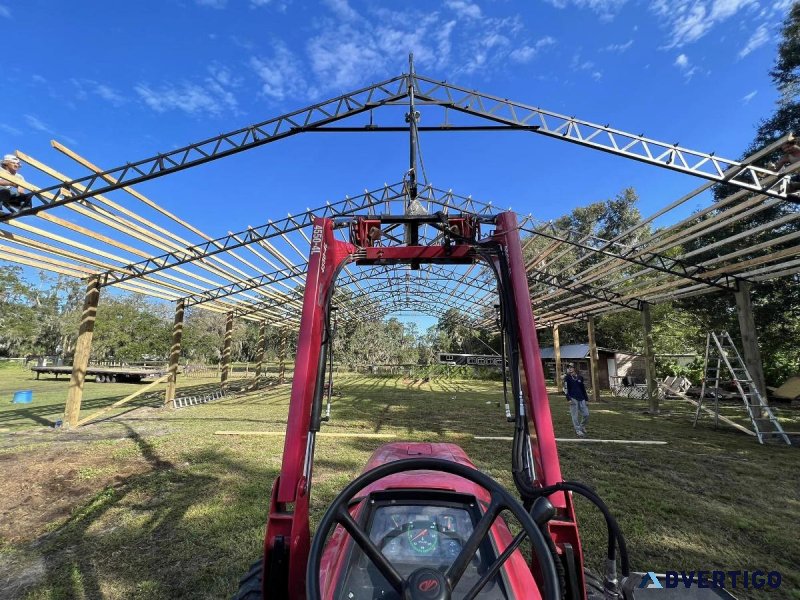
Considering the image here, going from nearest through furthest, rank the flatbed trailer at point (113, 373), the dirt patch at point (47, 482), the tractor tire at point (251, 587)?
1. the tractor tire at point (251, 587)
2. the dirt patch at point (47, 482)
3. the flatbed trailer at point (113, 373)

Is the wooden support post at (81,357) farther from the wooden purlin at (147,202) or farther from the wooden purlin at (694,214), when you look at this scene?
the wooden purlin at (694,214)

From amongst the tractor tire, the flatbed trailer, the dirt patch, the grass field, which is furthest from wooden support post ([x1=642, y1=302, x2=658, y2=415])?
the flatbed trailer

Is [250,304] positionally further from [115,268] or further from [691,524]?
[691,524]

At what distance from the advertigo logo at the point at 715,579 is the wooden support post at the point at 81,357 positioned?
12897mm

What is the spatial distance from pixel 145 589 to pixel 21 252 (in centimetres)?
872

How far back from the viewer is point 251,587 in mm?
2086

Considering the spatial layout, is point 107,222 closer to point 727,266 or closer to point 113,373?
point 727,266

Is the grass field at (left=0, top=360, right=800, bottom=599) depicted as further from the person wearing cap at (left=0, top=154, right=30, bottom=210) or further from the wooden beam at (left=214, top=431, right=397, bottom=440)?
the person wearing cap at (left=0, top=154, right=30, bottom=210)

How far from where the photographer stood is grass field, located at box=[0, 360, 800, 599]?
148 inches

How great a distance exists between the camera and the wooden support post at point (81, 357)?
10.6 m

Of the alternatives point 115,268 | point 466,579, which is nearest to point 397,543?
point 466,579

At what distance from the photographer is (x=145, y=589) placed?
342cm

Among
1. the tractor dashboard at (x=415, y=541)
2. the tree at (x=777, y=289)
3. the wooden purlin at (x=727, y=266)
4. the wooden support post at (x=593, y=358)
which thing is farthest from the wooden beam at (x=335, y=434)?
the tree at (x=777, y=289)

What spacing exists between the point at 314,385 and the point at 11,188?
319 inches
